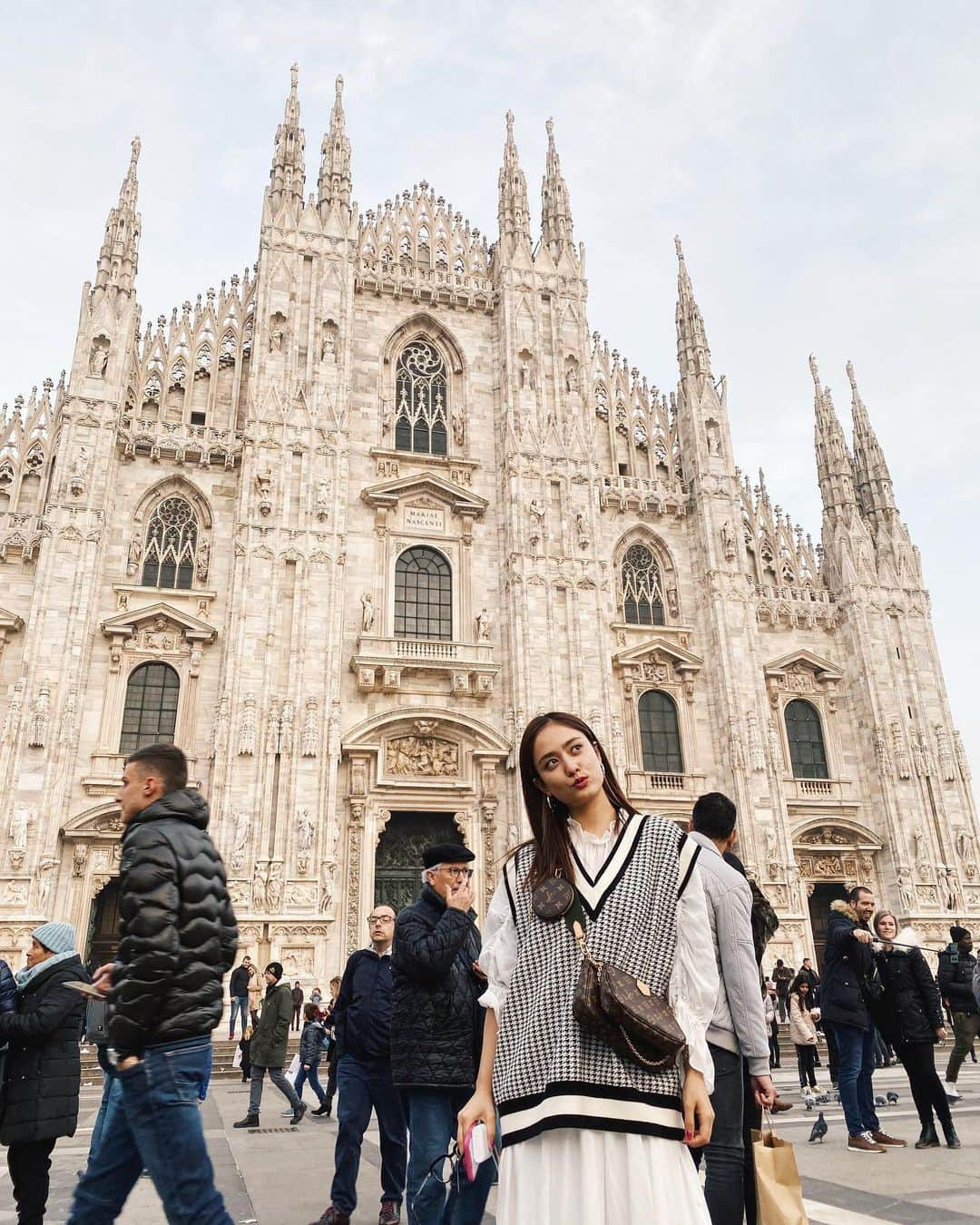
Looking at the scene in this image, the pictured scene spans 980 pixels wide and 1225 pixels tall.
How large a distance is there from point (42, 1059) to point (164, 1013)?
1960 millimetres

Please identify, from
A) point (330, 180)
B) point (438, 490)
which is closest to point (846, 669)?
point (438, 490)

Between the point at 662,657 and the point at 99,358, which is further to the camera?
the point at 662,657

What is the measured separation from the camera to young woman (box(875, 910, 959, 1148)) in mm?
6707

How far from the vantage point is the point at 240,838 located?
746 inches

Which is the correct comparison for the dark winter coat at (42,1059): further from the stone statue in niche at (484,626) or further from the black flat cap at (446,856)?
the stone statue in niche at (484,626)

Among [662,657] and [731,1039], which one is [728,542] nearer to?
[662,657]

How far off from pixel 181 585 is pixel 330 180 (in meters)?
12.2

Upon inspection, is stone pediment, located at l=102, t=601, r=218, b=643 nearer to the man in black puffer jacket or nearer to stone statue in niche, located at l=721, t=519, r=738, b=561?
stone statue in niche, located at l=721, t=519, r=738, b=561

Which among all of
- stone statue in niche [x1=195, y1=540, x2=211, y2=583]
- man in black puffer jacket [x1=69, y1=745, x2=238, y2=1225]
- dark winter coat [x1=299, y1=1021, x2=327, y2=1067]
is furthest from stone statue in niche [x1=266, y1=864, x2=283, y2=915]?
man in black puffer jacket [x1=69, y1=745, x2=238, y2=1225]

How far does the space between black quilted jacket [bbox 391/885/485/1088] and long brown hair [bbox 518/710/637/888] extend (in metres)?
1.89

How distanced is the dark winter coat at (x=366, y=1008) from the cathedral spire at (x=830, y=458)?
23.9m

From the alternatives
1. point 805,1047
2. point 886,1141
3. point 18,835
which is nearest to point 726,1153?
point 886,1141

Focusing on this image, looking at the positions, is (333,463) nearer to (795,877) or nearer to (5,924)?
(5,924)

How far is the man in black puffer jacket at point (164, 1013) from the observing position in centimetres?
328
